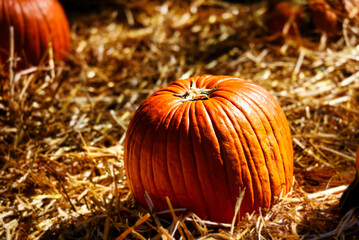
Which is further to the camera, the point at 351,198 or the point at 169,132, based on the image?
the point at 351,198

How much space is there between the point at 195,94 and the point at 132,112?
1.73 m

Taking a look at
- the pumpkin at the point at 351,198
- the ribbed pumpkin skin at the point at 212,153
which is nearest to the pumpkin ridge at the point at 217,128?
the ribbed pumpkin skin at the point at 212,153

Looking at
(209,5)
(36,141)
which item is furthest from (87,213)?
(209,5)

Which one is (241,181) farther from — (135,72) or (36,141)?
(135,72)

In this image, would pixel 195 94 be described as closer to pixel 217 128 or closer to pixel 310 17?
pixel 217 128

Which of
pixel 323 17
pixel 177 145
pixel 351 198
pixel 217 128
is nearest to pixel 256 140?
pixel 217 128

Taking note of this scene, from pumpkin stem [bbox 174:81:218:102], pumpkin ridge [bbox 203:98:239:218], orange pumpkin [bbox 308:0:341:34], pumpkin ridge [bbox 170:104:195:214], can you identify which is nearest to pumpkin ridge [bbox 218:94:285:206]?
pumpkin ridge [bbox 203:98:239:218]

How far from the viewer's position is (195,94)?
2822 millimetres

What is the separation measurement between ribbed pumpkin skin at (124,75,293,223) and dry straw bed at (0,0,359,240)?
5.2 inches

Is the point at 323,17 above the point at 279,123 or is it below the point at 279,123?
above

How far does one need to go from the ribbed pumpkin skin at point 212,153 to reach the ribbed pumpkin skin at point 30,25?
8.82ft

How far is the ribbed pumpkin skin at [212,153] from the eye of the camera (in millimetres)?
2525

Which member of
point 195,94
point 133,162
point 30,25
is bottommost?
point 133,162

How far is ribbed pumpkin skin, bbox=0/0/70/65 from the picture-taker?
190 inches
